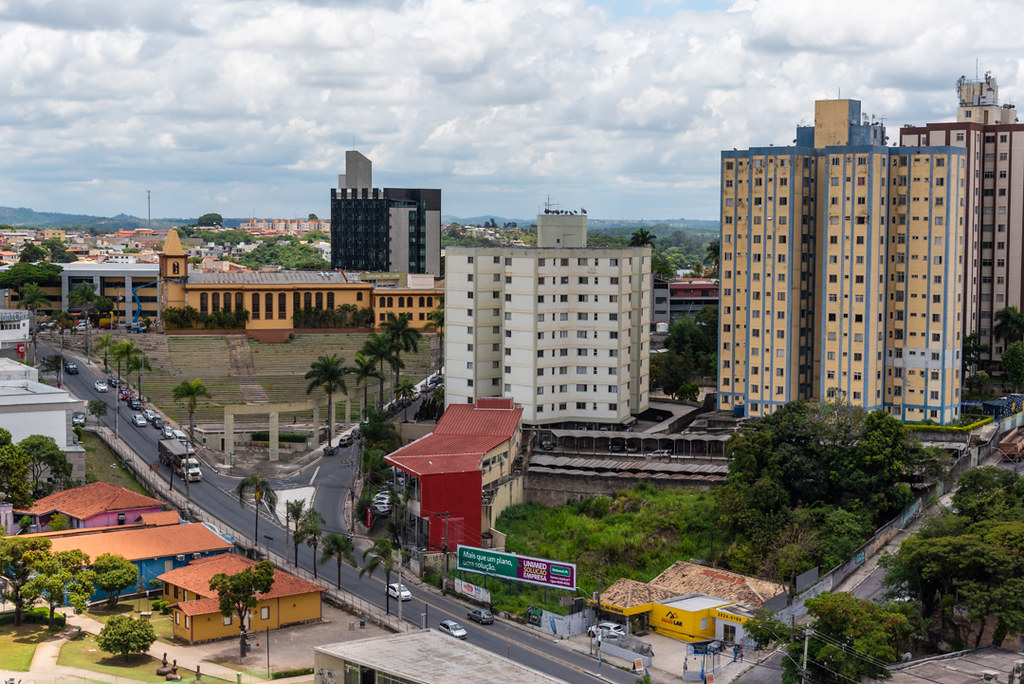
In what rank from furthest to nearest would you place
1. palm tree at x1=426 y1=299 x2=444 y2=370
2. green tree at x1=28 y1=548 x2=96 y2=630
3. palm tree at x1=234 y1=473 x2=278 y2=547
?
1. palm tree at x1=426 y1=299 x2=444 y2=370
2. palm tree at x1=234 y1=473 x2=278 y2=547
3. green tree at x1=28 y1=548 x2=96 y2=630

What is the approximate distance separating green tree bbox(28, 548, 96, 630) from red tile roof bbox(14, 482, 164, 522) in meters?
11.9

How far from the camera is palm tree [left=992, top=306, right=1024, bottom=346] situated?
126m

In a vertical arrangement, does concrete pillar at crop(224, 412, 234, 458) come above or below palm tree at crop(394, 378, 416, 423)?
below

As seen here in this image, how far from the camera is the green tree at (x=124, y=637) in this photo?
6800cm

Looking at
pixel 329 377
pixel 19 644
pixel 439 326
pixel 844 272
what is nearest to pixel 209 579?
pixel 19 644

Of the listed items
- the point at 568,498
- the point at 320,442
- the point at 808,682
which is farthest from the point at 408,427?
the point at 808,682

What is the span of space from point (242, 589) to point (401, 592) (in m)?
10.7

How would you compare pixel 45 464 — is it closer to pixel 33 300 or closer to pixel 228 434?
pixel 228 434

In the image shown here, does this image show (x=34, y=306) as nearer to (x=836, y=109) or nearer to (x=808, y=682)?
(x=836, y=109)

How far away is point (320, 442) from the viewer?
11631 centimetres

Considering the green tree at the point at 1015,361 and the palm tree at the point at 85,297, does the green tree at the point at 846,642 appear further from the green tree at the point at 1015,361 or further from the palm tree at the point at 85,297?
the palm tree at the point at 85,297

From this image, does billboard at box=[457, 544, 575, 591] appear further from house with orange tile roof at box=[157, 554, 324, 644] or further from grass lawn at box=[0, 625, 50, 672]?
grass lawn at box=[0, 625, 50, 672]

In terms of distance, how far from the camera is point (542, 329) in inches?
4149

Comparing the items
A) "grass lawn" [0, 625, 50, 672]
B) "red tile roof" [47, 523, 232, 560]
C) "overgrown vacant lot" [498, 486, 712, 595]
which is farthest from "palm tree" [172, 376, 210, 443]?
"grass lawn" [0, 625, 50, 672]
